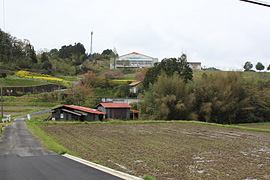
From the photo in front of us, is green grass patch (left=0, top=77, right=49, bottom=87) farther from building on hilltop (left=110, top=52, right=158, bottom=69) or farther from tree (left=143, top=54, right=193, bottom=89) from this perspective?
building on hilltop (left=110, top=52, right=158, bottom=69)

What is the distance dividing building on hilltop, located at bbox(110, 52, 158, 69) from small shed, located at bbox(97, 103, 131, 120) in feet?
174

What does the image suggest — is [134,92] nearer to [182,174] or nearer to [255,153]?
[255,153]

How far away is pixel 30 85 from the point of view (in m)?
48.8

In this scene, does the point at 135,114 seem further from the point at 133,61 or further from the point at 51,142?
the point at 133,61

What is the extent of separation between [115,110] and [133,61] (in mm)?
56607

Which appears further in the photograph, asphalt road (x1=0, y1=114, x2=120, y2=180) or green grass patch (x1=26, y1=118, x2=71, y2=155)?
green grass patch (x1=26, y1=118, x2=71, y2=155)

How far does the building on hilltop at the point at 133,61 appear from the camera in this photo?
3182 inches

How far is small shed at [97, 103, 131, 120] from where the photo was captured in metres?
27.7

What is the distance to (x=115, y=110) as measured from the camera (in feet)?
92.1

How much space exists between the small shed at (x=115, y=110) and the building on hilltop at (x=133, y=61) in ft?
174

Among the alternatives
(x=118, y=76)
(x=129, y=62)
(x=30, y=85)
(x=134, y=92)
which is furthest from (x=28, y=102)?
(x=129, y=62)

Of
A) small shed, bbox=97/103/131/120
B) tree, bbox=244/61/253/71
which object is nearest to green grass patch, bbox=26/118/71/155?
small shed, bbox=97/103/131/120

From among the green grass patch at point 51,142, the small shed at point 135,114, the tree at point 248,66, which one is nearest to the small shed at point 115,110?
the small shed at point 135,114

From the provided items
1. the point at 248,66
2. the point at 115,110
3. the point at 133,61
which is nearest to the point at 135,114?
the point at 115,110
